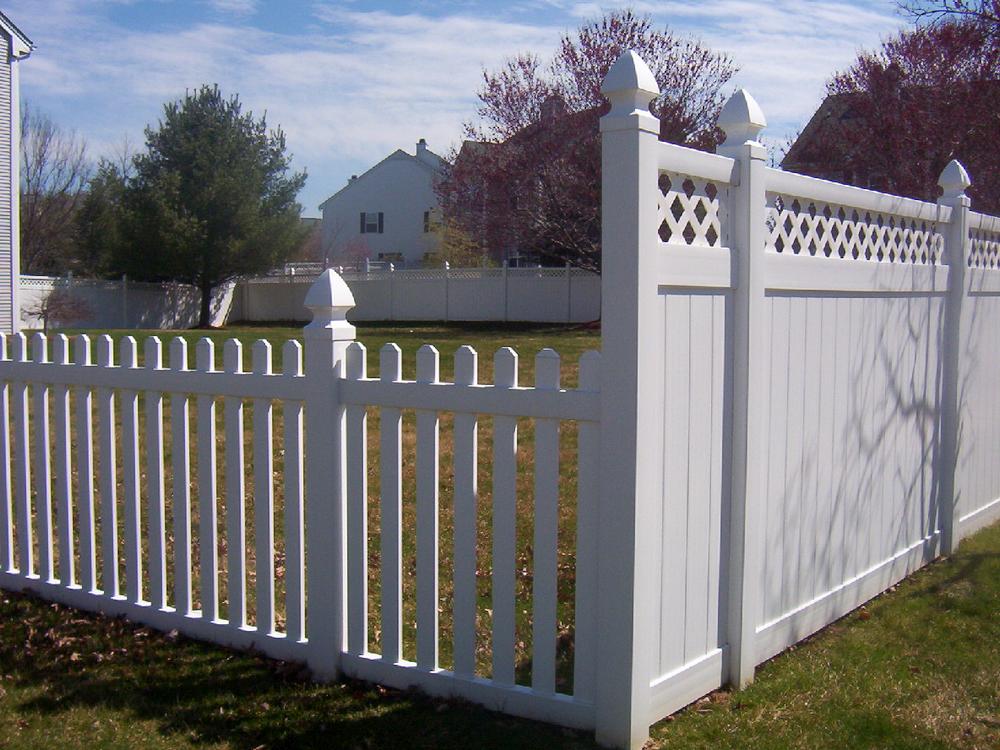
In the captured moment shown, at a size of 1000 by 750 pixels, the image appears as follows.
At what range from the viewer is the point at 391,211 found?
49.0 metres

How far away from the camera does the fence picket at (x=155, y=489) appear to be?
4504mm

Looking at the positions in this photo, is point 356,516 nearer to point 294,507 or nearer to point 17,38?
point 294,507

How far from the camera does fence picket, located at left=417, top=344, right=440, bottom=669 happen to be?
374 cm

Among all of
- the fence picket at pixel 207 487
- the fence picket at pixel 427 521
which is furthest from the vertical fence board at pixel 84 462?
the fence picket at pixel 427 521

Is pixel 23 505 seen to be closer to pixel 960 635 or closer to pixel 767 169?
pixel 767 169

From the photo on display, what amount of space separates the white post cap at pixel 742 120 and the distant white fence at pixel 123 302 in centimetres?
2444

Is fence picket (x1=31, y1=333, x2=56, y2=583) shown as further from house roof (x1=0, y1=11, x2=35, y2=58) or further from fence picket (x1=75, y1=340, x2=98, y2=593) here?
house roof (x1=0, y1=11, x2=35, y2=58)

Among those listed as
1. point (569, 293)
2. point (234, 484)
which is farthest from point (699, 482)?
point (569, 293)

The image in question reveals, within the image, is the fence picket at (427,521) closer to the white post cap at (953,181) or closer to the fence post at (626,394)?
the fence post at (626,394)

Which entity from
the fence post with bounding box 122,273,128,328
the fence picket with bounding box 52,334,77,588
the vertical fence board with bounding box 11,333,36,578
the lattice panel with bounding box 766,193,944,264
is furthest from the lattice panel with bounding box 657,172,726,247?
the fence post with bounding box 122,273,128,328

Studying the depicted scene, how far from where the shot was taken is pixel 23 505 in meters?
5.09

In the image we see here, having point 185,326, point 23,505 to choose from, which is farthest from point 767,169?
point 185,326

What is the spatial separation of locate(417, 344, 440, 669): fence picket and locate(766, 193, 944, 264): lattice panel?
1.49 m

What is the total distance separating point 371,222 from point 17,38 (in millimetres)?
31749
